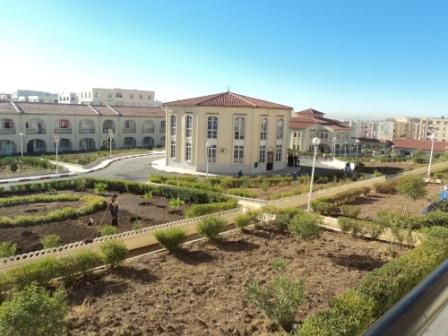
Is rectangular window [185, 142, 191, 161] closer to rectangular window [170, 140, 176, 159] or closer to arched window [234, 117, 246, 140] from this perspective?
rectangular window [170, 140, 176, 159]

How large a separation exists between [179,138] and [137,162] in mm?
6503

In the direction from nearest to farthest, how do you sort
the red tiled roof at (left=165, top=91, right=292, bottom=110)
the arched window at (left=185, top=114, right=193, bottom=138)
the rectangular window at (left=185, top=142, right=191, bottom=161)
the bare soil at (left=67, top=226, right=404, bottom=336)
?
the bare soil at (left=67, top=226, right=404, bottom=336) → the red tiled roof at (left=165, top=91, right=292, bottom=110) → the arched window at (left=185, top=114, right=193, bottom=138) → the rectangular window at (left=185, top=142, right=191, bottom=161)

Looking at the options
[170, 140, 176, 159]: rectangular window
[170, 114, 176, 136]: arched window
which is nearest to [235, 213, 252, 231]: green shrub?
[170, 140, 176, 159]: rectangular window

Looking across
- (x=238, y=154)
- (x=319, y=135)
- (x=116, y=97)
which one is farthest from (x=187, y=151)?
(x=116, y=97)

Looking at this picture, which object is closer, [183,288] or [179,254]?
[183,288]

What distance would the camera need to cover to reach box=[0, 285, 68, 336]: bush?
17.4 feet

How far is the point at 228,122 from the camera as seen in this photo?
33.7 meters

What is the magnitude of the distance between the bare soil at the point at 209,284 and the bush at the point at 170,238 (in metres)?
0.36

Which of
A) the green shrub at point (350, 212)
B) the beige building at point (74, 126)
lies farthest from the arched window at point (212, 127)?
the green shrub at point (350, 212)

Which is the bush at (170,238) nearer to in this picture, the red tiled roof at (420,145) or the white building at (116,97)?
the red tiled roof at (420,145)

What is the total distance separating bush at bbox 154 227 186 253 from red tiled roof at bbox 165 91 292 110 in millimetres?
21954

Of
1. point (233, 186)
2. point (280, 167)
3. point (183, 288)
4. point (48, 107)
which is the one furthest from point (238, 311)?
point (48, 107)

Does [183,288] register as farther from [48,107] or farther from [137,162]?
[48,107]

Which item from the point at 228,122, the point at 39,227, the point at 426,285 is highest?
the point at 228,122
